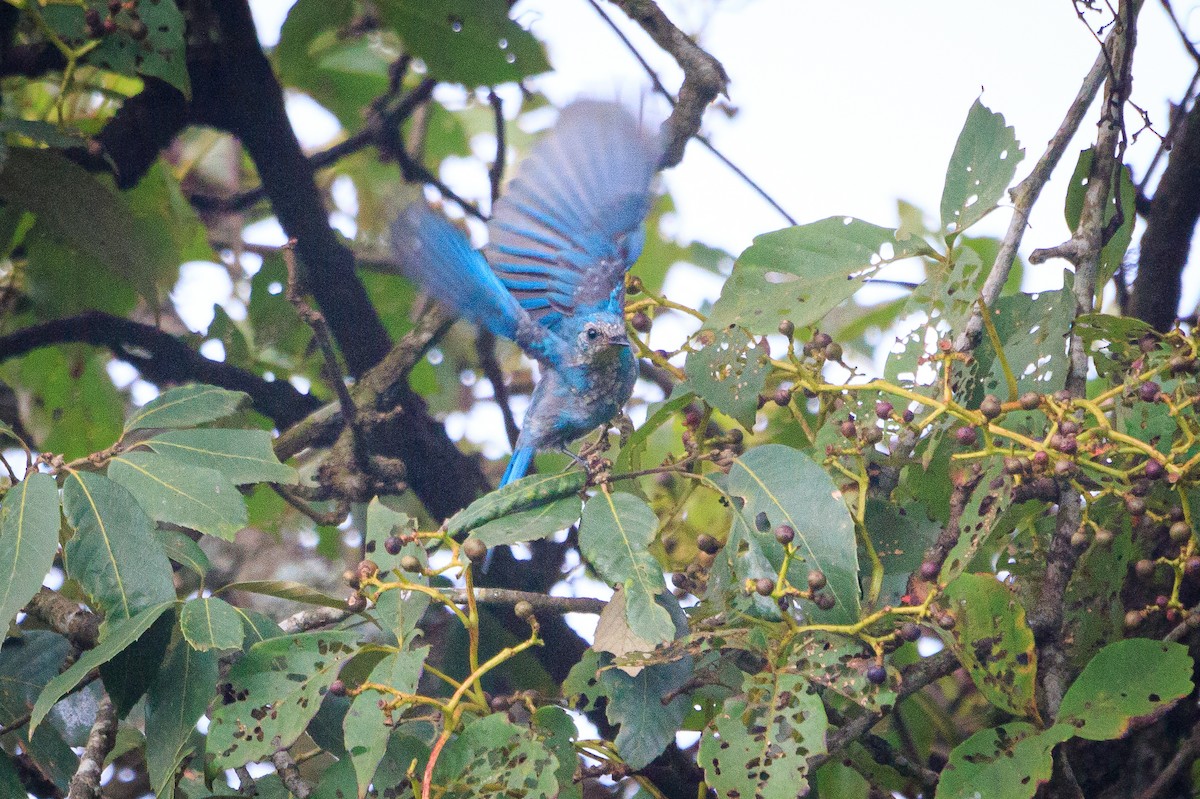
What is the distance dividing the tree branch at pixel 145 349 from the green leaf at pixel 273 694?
56.1 inches

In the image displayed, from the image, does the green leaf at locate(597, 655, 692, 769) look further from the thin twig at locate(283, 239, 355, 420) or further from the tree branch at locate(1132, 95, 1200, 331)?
the tree branch at locate(1132, 95, 1200, 331)

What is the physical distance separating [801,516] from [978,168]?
2.38 feet

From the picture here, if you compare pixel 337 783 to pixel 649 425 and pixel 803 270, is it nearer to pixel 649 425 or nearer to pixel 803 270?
pixel 649 425

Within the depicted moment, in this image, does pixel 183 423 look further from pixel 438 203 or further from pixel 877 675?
pixel 438 203

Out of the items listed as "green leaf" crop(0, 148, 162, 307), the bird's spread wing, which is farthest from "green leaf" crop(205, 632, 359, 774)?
"green leaf" crop(0, 148, 162, 307)

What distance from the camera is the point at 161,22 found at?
2.66 metres

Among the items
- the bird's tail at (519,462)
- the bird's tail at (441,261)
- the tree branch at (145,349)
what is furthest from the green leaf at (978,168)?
the tree branch at (145,349)

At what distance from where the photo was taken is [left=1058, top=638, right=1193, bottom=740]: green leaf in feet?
5.42

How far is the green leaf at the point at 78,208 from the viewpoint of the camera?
9.07ft

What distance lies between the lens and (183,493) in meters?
1.84

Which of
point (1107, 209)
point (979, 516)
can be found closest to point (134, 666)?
point (979, 516)

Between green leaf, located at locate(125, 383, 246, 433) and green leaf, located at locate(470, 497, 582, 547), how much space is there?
58 cm

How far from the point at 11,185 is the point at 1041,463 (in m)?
2.44

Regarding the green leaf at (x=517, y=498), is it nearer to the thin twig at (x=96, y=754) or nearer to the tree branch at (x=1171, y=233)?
the thin twig at (x=96, y=754)
